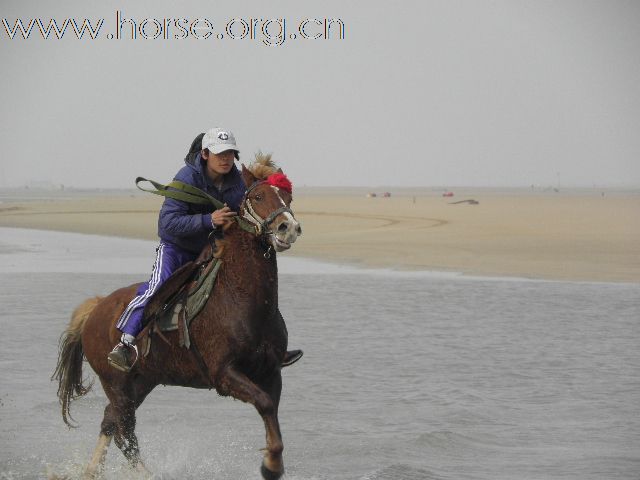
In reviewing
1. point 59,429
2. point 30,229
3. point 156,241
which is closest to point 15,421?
point 59,429

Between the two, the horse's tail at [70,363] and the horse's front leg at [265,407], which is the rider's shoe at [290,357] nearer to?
the horse's front leg at [265,407]

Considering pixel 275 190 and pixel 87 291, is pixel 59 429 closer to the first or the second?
pixel 275 190

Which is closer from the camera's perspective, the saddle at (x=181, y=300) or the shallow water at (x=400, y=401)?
the saddle at (x=181, y=300)

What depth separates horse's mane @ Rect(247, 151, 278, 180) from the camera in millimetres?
7562

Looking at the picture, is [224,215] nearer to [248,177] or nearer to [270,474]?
[248,177]

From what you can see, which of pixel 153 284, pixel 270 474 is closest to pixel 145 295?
pixel 153 284

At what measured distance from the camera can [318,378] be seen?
12.7 m

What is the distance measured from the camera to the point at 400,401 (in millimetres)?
11555

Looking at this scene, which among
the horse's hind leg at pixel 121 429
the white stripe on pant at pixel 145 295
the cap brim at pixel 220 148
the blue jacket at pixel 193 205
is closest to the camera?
the cap brim at pixel 220 148

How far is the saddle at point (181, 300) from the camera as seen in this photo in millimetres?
7781

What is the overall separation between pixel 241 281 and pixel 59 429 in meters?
3.78

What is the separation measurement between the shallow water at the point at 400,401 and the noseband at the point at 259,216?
2.44 metres

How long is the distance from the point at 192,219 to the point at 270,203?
2.64ft

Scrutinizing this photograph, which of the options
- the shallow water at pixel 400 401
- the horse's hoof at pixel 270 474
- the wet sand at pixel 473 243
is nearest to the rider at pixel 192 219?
the horse's hoof at pixel 270 474
